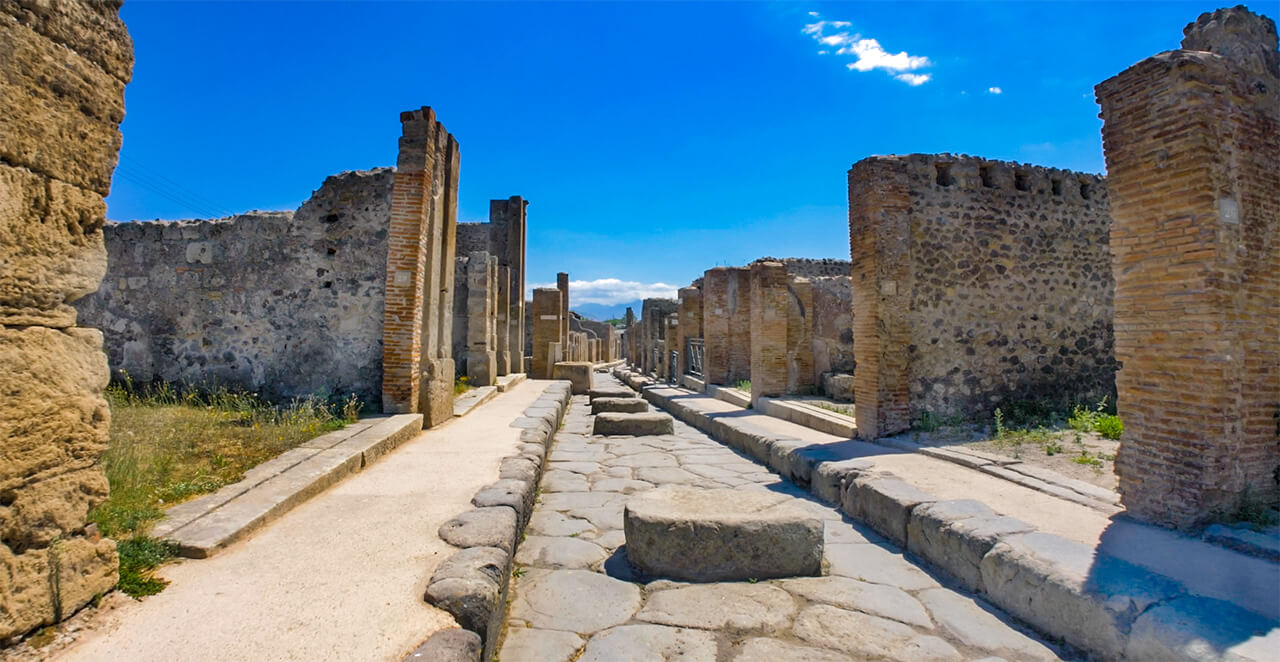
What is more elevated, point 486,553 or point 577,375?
point 577,375

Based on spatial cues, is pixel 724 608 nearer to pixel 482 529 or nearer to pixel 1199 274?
pixel 482 529

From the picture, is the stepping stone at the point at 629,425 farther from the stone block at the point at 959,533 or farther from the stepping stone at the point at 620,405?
the stone block at the point at 959,533

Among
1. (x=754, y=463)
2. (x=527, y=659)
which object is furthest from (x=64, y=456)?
(x=754, y=463)

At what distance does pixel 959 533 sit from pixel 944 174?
5.67 m

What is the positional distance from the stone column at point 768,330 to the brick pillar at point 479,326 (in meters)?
5.55

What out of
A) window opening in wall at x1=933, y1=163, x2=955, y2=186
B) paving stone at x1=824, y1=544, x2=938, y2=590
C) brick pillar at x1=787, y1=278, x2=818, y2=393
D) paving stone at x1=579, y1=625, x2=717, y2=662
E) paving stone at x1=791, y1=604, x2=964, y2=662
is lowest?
paving stone at x1=824, y1=544, x2=938, y2=590

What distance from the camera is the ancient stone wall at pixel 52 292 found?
2145 millimetres

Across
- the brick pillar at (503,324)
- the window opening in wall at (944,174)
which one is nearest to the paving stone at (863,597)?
the window opening in wall at (944,174)

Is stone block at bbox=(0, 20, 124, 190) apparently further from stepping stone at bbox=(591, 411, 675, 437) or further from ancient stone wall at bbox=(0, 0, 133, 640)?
stepping stone at bbox=(591, 411, 675, 437)

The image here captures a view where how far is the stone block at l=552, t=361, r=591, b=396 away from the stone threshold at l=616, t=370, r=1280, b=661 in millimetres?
12925

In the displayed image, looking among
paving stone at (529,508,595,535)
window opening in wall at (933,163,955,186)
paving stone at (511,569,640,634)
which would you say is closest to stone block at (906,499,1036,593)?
paving stone at (511,569,640,634)

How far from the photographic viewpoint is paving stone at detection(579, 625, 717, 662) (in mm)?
2889

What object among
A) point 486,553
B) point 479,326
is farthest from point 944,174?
point 479,326

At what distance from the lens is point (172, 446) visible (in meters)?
5.26
